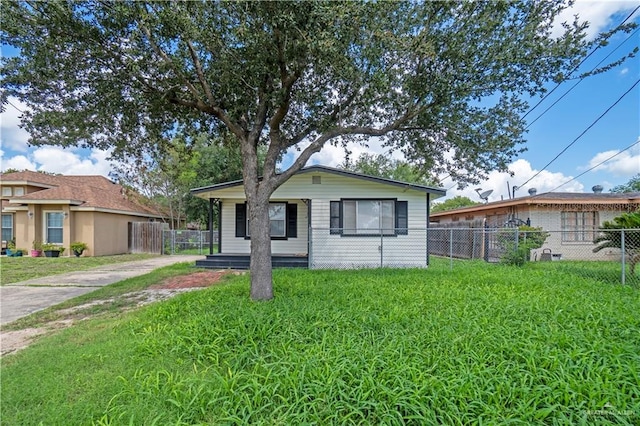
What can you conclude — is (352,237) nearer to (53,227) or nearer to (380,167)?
(53,227)

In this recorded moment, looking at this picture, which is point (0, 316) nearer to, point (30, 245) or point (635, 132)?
point (30, 245)

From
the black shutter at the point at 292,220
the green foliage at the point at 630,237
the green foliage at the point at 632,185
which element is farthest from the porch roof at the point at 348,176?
the green foliage at the point at 632,185

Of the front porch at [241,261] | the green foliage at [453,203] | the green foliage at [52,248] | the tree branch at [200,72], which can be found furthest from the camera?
the green foliage at [453,203]

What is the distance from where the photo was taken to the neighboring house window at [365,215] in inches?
408

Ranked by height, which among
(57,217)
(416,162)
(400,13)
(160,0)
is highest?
(400,13)

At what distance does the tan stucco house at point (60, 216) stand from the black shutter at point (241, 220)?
248 inches

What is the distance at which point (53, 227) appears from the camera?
14.8 meters

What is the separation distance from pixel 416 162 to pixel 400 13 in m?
3.33

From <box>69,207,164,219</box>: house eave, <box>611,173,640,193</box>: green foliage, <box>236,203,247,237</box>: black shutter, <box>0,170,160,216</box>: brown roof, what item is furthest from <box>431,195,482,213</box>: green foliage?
<box>0,170,160,216</box>: brown roof

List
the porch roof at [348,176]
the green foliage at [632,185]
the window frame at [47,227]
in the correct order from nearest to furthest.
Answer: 1. the porch roof at [348,176]
2. the window frame at [47,227]
3. the green foliage at [632,185]

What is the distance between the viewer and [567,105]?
13766 millimetres

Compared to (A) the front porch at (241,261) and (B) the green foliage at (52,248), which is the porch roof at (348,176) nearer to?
(A) the front porch at (241,261)

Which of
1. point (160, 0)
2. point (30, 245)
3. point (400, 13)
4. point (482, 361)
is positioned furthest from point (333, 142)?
point (30, 245)

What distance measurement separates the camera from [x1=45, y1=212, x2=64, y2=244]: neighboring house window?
1480cm
